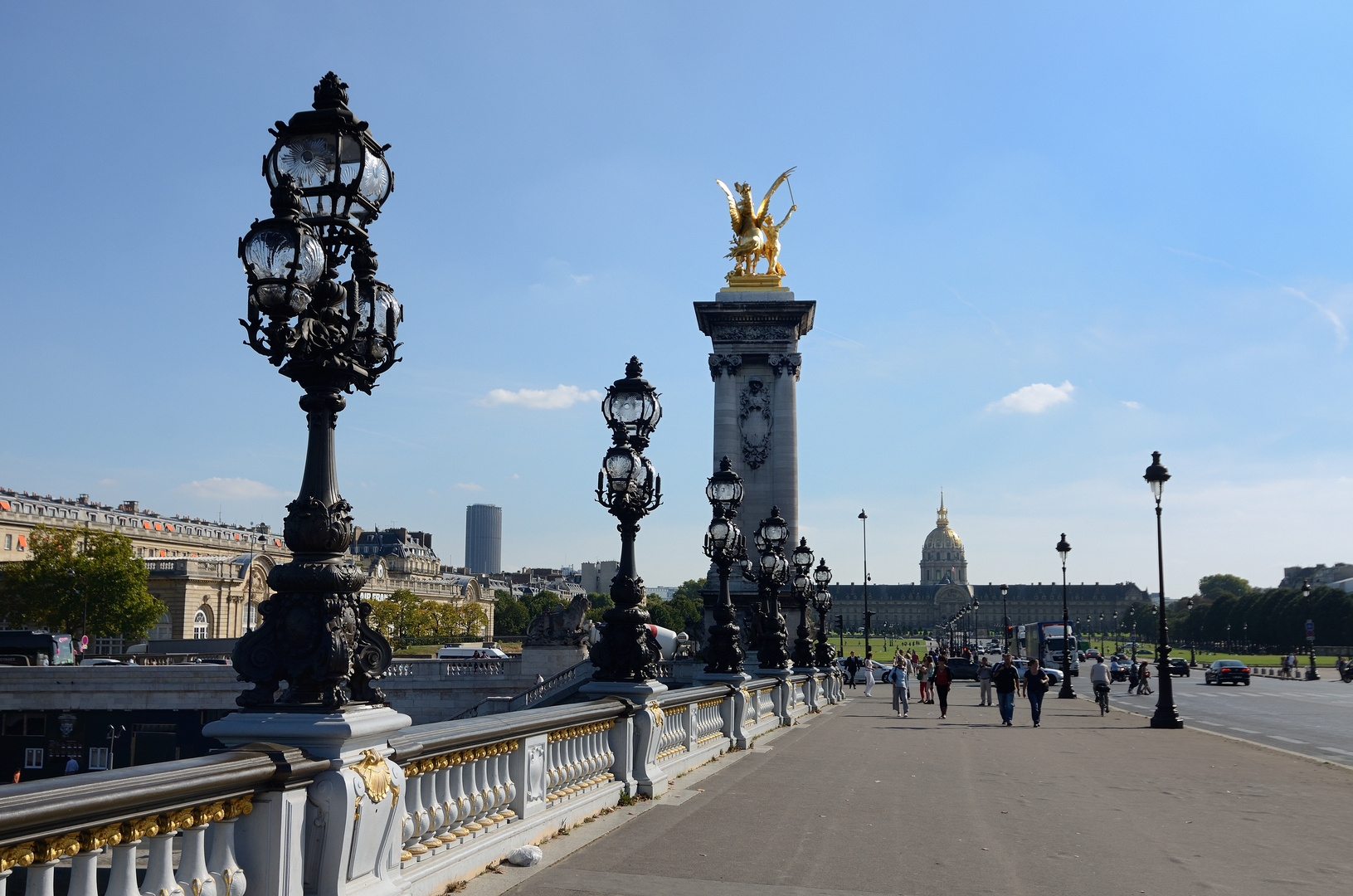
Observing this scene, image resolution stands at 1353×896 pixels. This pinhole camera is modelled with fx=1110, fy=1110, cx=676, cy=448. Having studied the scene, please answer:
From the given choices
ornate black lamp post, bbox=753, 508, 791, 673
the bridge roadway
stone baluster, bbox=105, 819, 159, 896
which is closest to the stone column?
ornate black lamp post, bbox=753, 508, 791, 673

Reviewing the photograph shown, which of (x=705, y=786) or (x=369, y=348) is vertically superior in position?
(x=369, y=348)

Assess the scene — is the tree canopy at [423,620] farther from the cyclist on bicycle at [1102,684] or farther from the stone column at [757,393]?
the cyclist on bicycle at [1102,684]

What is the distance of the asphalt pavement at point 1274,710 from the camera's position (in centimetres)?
2681

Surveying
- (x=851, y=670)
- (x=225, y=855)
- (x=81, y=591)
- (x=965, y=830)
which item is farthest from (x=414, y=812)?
(x=81, y=591)

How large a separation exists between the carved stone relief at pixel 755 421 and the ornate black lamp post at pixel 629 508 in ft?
147

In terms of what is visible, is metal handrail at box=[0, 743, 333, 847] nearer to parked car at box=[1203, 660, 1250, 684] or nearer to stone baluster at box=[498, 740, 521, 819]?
stone baluster at box=[498, 740, 521, 819]

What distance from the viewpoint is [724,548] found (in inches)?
880

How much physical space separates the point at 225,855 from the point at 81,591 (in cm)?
9589

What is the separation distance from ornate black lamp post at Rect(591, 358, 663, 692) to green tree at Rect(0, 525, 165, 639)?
8791 cm

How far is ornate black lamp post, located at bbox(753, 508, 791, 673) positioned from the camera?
27.8 m

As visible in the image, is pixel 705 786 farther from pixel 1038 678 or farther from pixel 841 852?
pixel 1038 678

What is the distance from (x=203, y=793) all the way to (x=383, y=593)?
166930mm

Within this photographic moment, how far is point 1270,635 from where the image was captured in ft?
452

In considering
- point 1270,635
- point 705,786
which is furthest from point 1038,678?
point 1270,635
